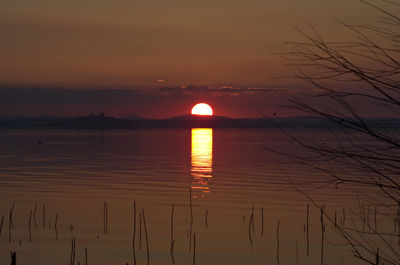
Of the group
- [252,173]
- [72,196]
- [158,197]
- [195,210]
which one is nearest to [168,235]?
[195,210]

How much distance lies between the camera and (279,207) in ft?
94.5

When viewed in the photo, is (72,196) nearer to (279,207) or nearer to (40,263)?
(279,207)

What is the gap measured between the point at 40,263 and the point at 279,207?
1480 cm

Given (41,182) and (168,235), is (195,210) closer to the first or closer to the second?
(168,235)

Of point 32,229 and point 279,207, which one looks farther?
point 279,207

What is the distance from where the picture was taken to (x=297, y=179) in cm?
4425

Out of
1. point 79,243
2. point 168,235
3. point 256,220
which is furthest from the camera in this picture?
point 256,220

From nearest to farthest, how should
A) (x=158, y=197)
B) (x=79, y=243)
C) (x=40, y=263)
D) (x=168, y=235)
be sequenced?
(x=40, y=263)
(x=79, y=243)
(x=168, y=235)
(x=158, y=197)

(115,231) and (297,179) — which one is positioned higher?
(297,179)

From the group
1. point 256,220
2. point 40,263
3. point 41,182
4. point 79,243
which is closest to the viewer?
point 40,263

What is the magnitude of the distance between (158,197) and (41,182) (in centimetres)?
1296

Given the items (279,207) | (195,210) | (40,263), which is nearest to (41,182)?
(195,210)

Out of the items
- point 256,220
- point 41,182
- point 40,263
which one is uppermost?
point 41,182

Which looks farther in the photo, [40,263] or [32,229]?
[32,229]
